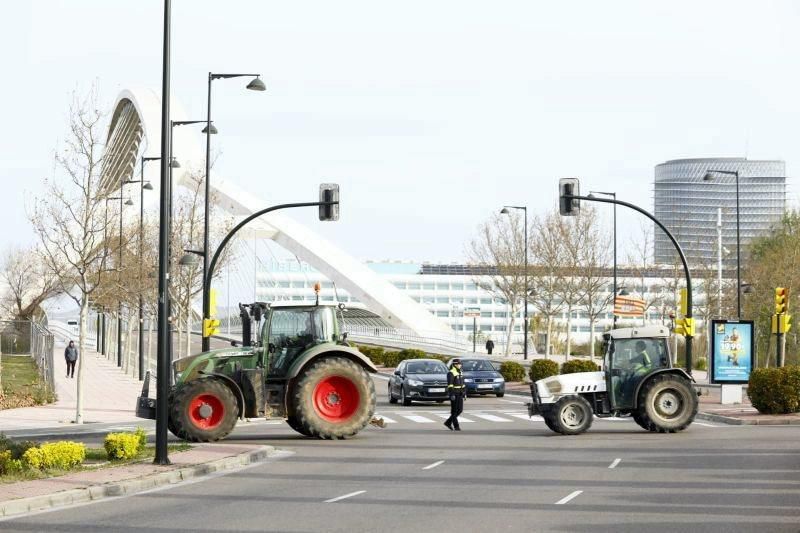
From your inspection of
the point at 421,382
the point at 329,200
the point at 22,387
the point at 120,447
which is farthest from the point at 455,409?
the point at 22,387

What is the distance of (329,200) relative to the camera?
35.0 metres

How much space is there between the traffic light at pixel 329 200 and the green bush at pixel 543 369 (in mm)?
17649

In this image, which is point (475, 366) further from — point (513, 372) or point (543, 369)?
point (513, 372)

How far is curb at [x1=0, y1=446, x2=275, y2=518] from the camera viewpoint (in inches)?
603

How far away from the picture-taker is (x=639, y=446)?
24.8m

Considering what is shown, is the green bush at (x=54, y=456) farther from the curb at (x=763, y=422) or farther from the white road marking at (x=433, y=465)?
Result: the curb at (x=763, y=422)

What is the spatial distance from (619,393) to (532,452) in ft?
16.3

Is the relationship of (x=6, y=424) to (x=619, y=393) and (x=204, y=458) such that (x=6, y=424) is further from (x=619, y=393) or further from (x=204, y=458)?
(x=619, y=393)

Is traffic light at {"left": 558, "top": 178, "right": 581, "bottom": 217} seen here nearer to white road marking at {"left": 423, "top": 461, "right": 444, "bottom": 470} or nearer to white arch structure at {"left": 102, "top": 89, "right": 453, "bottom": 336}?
white road marking at {"left": 423, "top": 461, "right": 444, "bottom": 470}

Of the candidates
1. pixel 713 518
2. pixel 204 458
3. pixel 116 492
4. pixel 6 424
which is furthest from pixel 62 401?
pixel 713 518

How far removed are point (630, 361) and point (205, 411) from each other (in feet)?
31.8

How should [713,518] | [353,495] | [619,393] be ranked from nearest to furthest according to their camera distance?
[713,518], [353,495], [619,393]

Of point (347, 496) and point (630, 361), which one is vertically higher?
point (630, 361)

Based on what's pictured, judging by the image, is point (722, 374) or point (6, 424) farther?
point (722, 374)
